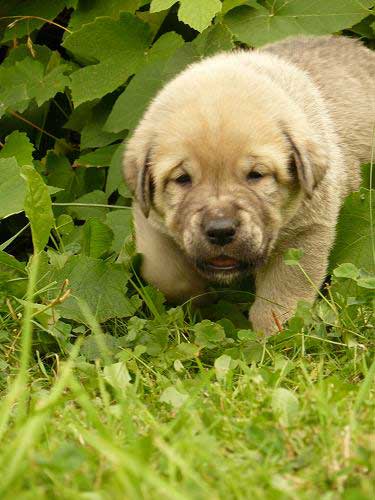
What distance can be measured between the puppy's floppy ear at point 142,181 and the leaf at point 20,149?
1207mm

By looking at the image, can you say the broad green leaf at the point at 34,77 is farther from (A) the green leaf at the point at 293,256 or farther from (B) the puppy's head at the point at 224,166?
(A) the green leaf at the point at 293,256

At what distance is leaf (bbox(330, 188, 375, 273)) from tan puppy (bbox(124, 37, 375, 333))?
122 mm

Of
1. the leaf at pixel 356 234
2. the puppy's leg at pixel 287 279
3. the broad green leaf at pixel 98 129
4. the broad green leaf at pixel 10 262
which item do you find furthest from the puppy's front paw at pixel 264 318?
the broad green leaf at pixel 98 129

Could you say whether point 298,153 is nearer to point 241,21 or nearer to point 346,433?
point 241,21

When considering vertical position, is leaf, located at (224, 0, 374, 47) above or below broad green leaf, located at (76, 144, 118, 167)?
above

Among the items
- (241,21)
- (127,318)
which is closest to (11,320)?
(127,318)

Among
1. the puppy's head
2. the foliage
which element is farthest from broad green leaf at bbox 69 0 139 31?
the puppy's head

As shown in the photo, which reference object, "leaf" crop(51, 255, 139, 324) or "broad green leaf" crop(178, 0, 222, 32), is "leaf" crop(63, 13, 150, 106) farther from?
"leaf" crop(51, 255, 139, 324)

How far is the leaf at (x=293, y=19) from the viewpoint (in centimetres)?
556

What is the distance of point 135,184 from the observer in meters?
4.62

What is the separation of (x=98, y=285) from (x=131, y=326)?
359 mm

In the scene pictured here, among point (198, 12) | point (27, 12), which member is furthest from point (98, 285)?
point (27, 12)

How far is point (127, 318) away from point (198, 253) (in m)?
0.79

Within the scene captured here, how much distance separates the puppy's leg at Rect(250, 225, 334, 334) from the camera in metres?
4.75
